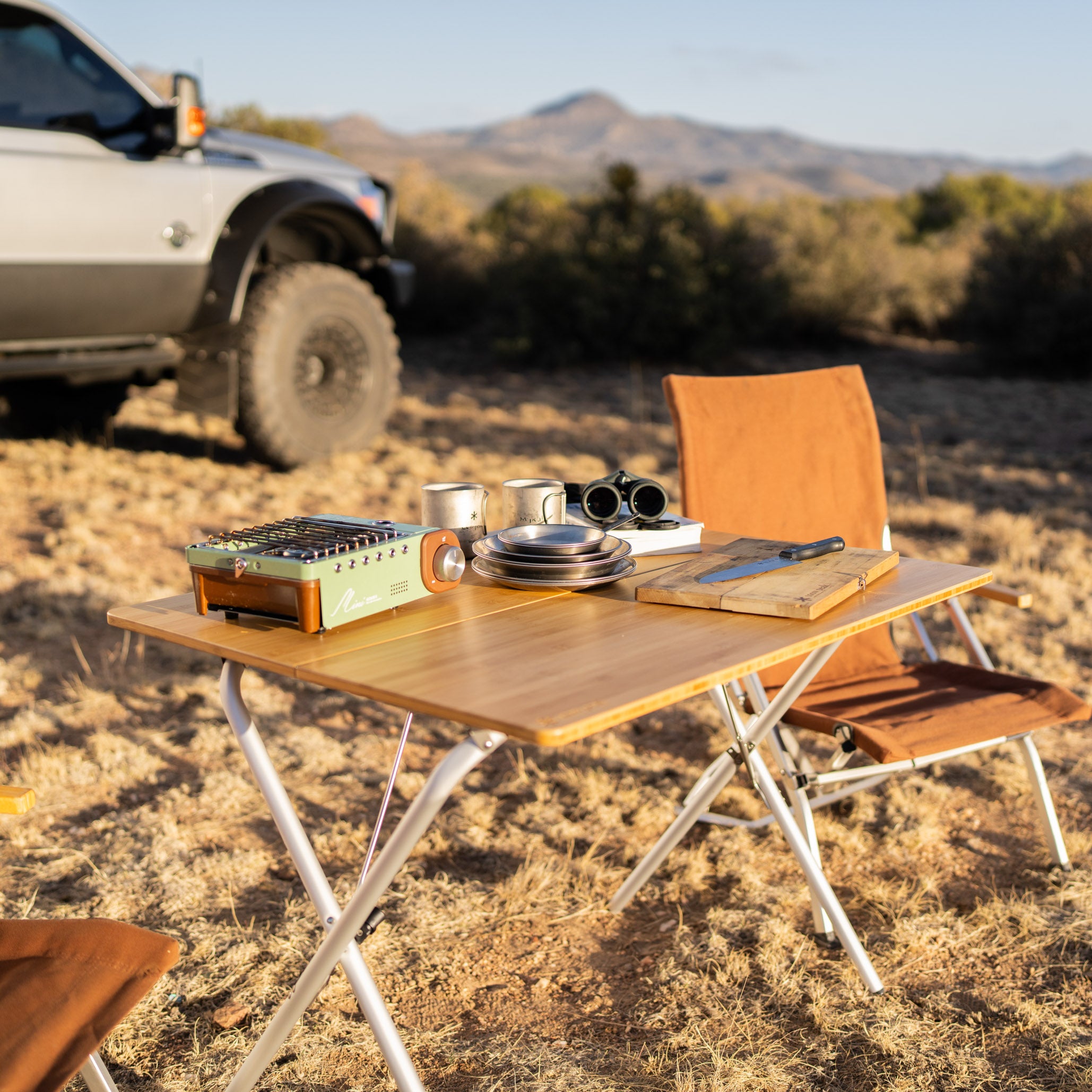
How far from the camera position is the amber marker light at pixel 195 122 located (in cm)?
498

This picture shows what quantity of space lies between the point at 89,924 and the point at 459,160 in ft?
253

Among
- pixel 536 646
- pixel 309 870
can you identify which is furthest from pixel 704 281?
pixel 309 870

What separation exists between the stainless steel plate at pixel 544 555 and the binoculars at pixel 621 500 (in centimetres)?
17

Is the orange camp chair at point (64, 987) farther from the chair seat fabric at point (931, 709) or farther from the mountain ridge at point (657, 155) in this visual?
the mountain ridge at point (657, 155)

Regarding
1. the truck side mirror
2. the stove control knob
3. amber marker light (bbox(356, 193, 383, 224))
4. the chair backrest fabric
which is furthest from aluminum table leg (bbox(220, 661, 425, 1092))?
amber marker light (bbox(356, 193, 383, 224))

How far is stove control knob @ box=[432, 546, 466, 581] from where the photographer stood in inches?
72.3

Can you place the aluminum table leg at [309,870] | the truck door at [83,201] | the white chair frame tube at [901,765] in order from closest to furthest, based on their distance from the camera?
the aluminum table leg at [309,870]
the white chair frame tube at [901,765]
the truck door at [83,201]

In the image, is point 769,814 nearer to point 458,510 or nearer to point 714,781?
point 714,781

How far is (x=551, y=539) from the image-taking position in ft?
6.48

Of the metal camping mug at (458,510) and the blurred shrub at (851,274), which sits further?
the blurred shrub at (851,274)

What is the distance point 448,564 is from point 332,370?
458cm

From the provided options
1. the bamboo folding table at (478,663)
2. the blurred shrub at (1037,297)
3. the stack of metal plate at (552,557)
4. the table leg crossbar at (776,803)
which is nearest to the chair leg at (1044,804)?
the table leg crossbar at (776,803)

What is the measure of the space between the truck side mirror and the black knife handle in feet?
13.3

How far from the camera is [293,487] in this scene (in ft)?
19.3
